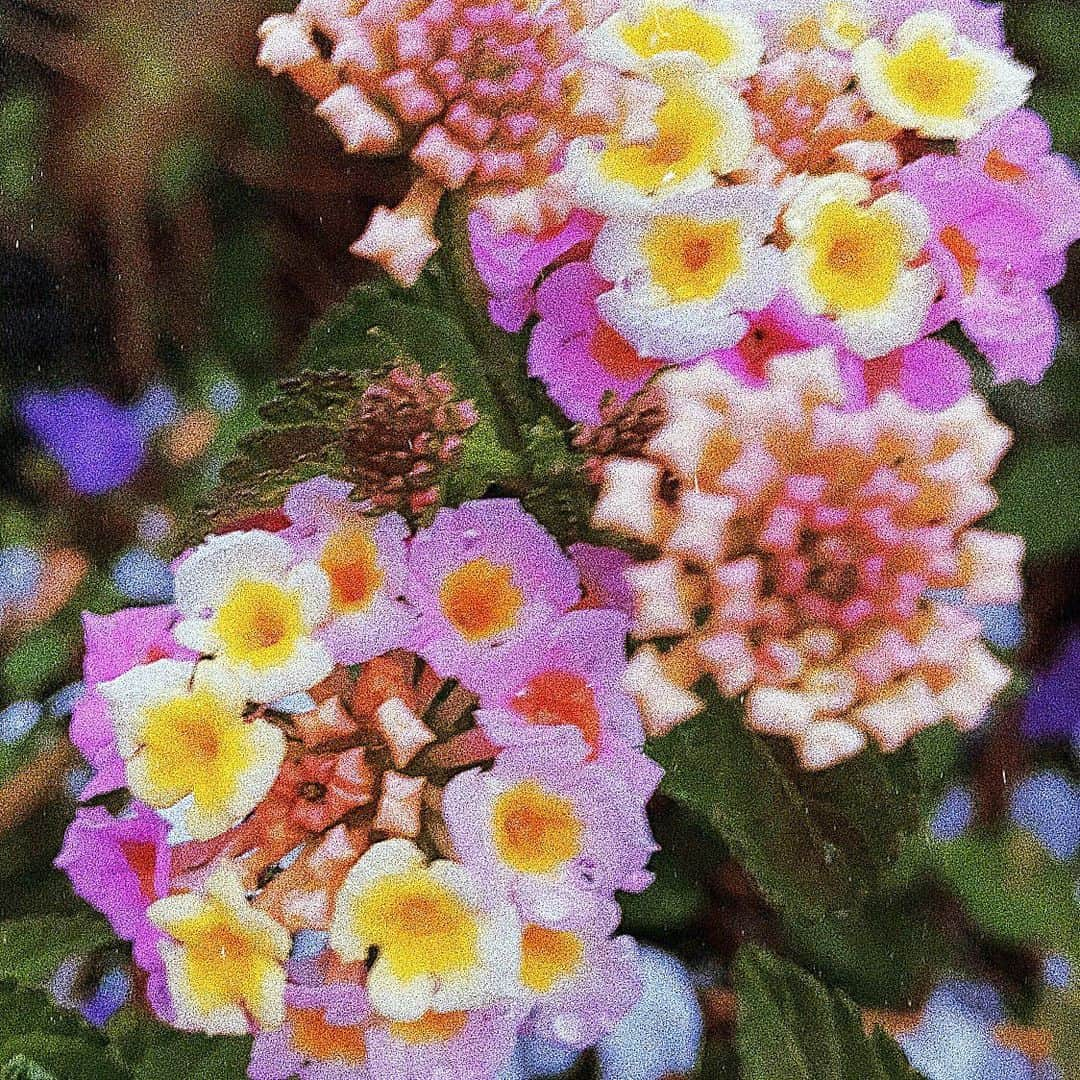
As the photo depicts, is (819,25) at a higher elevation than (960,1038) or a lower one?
higher

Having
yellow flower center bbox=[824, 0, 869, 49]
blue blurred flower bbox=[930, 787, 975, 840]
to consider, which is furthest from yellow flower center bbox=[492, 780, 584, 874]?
yellow flower center bbox=[824, 0, 869, 49]

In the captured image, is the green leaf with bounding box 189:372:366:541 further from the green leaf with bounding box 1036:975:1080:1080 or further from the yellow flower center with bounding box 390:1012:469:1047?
the green leaf with bounding box 1036:975:1080:1080

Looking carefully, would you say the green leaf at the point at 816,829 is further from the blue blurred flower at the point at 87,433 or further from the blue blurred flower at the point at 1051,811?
the blue blurred flower at the point at 87,433

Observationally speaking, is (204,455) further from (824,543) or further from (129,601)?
(824,543)

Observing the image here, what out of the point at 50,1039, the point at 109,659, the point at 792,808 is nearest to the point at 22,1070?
the point at 50,1039

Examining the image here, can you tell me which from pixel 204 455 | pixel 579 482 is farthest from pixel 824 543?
pixel 204 455

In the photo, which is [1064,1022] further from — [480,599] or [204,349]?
[204,349]

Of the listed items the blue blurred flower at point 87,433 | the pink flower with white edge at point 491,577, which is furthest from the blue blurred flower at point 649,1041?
the blue blurred flower at point 87,433
